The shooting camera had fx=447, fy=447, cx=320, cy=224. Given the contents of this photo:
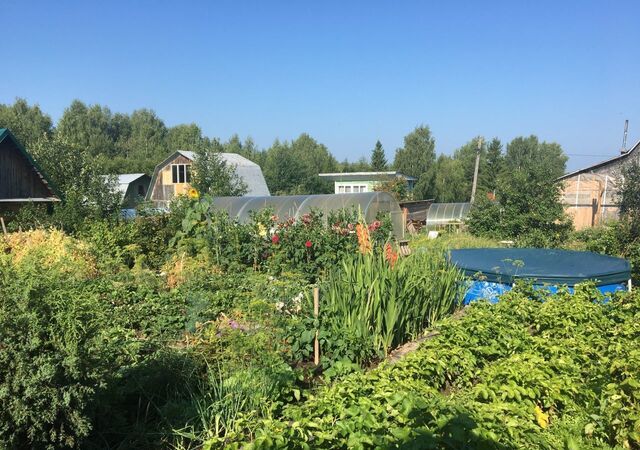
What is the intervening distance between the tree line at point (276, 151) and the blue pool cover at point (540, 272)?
2099 centimetres

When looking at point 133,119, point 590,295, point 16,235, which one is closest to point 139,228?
point 16,235

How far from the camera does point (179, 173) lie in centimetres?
3444

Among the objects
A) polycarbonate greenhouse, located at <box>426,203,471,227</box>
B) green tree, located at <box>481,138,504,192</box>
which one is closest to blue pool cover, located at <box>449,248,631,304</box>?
polycarbonate greenhouse, located at <box>426,203,471,227</box>

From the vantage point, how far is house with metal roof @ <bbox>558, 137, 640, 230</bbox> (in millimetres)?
21453

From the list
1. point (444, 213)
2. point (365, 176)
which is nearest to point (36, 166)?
point (444, 213)

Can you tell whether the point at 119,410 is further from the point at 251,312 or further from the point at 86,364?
the point at 251,312

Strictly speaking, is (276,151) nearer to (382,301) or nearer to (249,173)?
(249,173)

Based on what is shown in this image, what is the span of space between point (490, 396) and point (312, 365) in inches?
69.8

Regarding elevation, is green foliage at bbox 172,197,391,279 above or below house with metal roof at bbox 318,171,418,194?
A: below

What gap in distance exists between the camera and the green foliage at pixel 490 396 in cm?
230

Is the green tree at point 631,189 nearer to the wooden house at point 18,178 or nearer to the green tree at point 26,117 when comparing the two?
the wooden house at point 18,178

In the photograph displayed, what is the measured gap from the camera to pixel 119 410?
10.5 ft

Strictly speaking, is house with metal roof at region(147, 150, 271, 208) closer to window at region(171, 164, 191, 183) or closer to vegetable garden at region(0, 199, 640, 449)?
window at region(171, 164, 191, 183)

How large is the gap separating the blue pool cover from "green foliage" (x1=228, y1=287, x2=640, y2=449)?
7.45 feet
